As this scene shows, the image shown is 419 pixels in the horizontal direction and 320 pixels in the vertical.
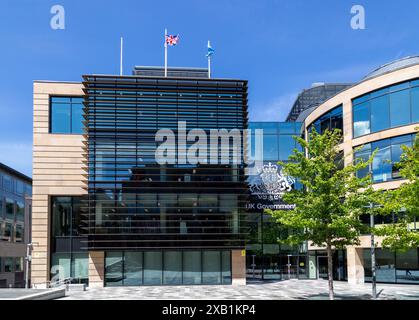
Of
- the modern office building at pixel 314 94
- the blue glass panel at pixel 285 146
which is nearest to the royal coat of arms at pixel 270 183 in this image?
the blue glass panel at pixel 285 146

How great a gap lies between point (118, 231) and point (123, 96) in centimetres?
1051

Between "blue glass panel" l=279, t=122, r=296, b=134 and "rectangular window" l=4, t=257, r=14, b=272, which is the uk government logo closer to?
"blue glass panel" l=279, t=122, r=296, b=134

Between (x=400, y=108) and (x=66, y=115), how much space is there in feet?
85.5

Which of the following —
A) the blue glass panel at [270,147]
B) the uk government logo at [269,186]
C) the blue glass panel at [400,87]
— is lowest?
the uk government logo at [269,186]

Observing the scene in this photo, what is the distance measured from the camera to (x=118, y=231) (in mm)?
35094

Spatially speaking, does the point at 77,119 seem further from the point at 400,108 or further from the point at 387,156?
the point at 400,108

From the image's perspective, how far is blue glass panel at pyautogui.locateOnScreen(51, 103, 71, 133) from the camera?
3738 cm

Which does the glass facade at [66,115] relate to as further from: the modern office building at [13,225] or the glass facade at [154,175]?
the modern office building at [13,225]

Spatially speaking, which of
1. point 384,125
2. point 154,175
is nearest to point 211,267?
point 154,175

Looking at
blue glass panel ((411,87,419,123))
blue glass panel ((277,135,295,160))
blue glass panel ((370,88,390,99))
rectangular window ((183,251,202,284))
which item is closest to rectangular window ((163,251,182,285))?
rectangular window ((183,251,202,284))

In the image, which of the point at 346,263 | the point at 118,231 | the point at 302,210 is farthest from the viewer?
the point at 346,263

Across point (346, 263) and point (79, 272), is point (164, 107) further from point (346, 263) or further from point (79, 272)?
point (346, 263)

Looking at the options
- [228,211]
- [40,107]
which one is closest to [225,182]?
[228,211]

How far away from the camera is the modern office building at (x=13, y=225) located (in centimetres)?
6356
